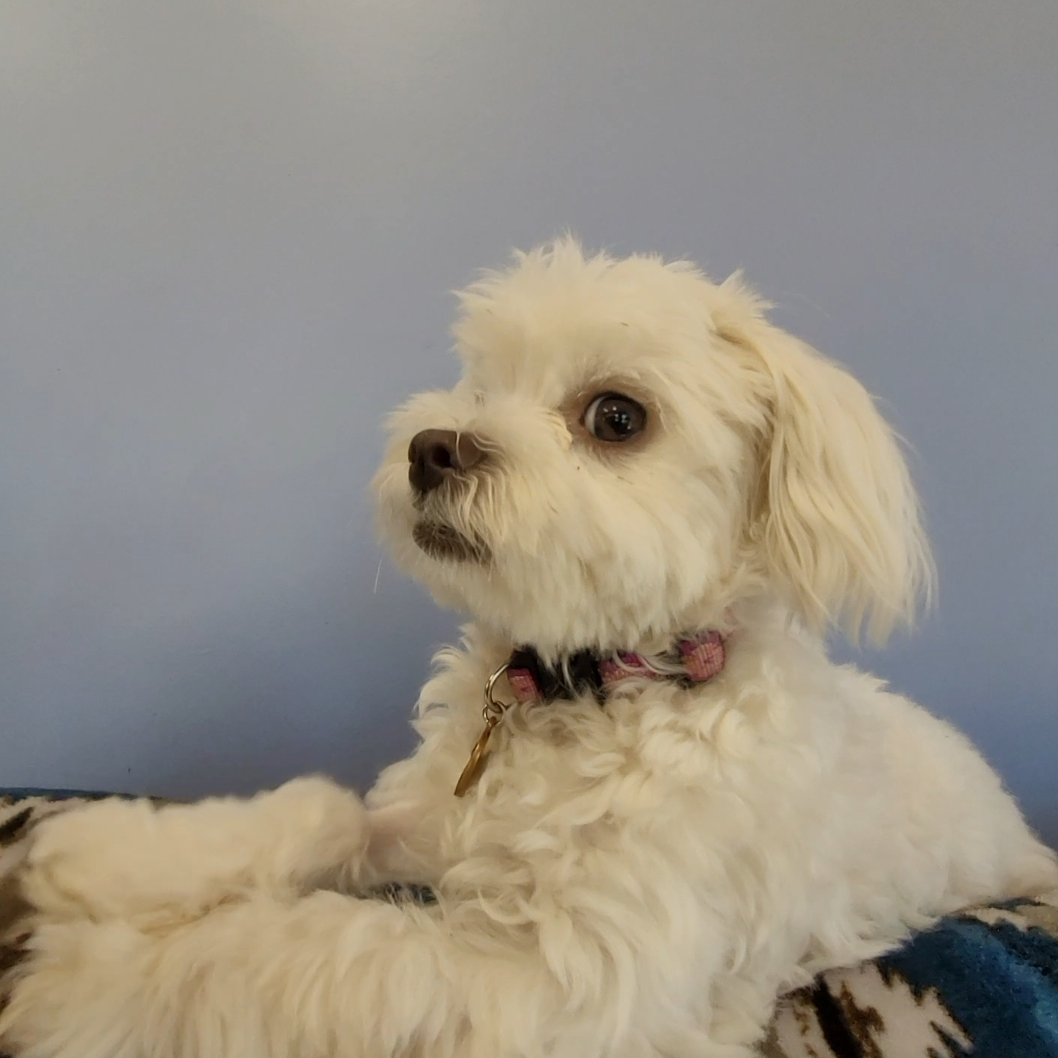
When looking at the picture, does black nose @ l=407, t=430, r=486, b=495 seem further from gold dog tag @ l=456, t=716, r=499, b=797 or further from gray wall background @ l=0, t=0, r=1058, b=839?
gray wall background @ l=0, t=0, r=1058, b=839

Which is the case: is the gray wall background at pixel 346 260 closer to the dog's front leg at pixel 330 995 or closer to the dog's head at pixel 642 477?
the dog's head at pixel 642 477

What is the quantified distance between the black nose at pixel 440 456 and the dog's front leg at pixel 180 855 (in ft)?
1.11

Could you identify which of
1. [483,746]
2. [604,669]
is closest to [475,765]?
[483,746]

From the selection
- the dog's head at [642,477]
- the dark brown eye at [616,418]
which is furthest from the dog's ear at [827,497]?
the dark brown eye at [616,418]

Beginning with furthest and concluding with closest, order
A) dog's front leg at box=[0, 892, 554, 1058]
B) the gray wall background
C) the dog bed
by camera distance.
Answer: the gray wall background, the dog bed, dog's front leg at box=[0, 892, 554, 1058]

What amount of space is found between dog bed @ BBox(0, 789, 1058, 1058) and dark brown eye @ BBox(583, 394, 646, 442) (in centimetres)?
45

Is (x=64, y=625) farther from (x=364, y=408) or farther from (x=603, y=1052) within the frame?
(x=603, y=1052)

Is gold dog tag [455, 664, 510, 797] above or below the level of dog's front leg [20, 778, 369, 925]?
above

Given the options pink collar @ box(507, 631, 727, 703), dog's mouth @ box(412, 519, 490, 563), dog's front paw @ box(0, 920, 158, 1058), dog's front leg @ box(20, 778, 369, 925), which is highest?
dog's mouth @ box(412, 519, 490, 563)

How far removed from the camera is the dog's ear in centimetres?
75

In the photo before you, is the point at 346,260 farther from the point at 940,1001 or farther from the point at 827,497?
the point at 940,1001

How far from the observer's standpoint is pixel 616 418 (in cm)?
75

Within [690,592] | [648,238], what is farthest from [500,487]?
[648,238]

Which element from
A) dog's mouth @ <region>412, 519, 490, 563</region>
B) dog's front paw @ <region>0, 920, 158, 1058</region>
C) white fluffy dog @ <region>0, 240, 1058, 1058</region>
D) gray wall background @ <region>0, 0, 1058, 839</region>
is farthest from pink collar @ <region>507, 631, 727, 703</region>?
gray wall background @ <region>0, 0, 1058, 839</region>
